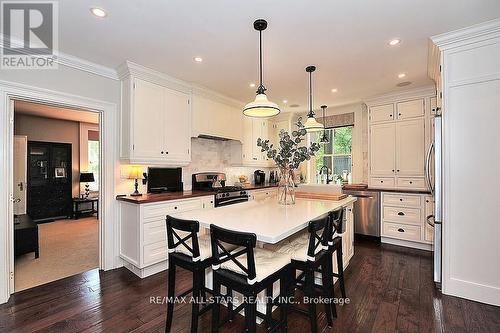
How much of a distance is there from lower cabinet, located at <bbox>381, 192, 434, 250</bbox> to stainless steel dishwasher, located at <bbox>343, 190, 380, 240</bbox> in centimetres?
10

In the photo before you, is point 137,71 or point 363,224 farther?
point 363,224

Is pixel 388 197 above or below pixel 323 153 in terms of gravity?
below

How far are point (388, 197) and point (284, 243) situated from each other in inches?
116

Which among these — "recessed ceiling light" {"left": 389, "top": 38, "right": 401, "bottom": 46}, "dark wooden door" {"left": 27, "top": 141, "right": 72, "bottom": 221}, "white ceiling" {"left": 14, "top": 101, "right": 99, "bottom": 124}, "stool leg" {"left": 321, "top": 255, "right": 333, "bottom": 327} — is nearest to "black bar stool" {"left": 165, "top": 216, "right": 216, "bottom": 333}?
"stool leg" {"left": 321, "top": 255, "right": 333, "bottom": 327}

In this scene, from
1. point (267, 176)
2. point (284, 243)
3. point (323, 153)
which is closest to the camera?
point (284, 243)

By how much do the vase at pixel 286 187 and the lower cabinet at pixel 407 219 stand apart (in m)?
2.42

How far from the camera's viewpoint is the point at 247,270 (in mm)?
1460

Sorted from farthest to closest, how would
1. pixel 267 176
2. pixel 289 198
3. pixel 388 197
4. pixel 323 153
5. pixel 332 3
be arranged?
pixel 267 176 → pixel 323 153 → pixel 388 197 → pixel 289 198 → pixel 332 3

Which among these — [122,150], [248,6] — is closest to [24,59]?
[122,150]

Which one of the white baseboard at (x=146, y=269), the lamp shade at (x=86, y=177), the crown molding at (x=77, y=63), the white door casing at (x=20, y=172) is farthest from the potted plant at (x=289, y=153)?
the lamp shade at (x=86, y=177)

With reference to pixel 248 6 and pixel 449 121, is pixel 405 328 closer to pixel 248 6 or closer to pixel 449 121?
pixel 449 121

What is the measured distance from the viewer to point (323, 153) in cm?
572

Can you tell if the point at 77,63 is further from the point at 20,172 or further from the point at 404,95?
the point at 404,95

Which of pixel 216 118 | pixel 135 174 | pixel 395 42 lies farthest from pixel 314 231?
pixel 216 118
